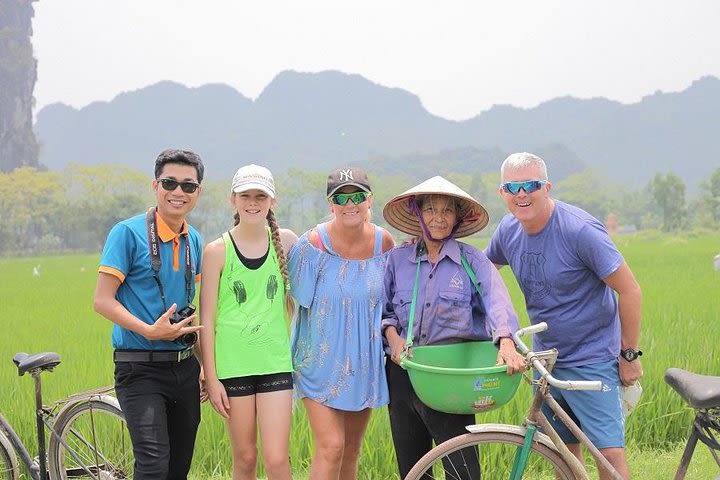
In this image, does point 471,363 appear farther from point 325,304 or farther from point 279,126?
point 279,126

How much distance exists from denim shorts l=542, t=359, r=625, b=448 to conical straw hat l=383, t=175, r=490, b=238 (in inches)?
30.1

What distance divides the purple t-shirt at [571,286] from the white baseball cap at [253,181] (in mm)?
1115

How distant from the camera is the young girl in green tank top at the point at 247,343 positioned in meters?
2.95

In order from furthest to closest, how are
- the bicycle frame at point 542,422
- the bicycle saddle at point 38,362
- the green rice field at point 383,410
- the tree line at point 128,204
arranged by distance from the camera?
the tree line at point 128,204 → the green rice field at point 383,410 → the bicycle saddle at point 38,362 → the bicycle frame at point 542,422

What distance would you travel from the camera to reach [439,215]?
286 cm

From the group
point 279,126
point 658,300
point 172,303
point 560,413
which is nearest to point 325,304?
point 172,303

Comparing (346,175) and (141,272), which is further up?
(346,175)

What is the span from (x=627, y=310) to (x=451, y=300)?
2.61ft

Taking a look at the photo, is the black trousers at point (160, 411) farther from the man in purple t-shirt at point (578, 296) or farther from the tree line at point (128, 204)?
the tree line at point (128, 204)

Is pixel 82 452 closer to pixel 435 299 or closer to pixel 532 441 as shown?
pixel 435 299

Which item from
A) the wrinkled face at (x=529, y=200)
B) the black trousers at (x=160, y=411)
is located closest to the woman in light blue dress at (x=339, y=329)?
the black trousers at (x=160, y=411)

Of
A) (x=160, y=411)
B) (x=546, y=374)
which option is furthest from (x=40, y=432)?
(x=546, y=374)

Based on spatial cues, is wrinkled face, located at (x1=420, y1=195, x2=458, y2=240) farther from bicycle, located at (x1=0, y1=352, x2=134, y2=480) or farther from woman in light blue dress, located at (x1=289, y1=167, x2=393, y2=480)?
bicycle, located at (x1=0, y1=352, x2=134, y2=480)

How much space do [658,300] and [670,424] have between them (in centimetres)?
602
